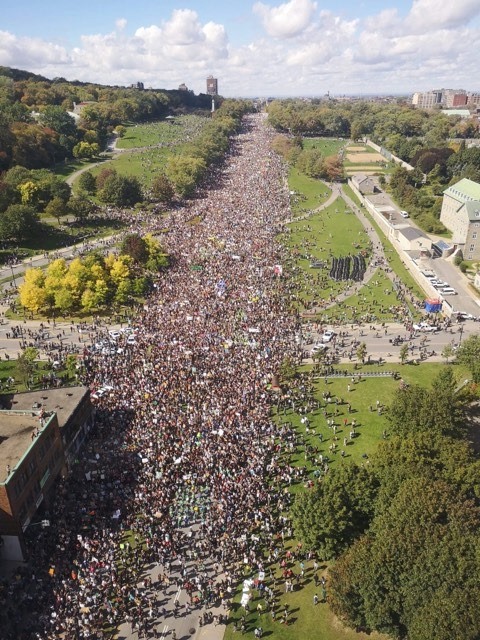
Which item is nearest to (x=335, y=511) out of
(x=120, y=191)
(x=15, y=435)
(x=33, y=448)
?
(x=33, y=448)

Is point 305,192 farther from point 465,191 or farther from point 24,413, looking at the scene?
point 24,413

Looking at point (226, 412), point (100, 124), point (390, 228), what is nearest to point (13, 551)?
point (226, 412)

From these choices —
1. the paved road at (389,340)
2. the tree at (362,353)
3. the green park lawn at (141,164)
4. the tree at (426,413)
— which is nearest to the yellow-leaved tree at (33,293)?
the paved road at (389,340)

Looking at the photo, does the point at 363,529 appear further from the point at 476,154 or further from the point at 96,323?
the point at 476,154

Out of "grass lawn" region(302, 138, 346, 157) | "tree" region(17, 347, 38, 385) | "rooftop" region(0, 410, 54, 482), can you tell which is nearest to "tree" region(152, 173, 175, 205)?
"tree" region(17, 347, 38, 385)

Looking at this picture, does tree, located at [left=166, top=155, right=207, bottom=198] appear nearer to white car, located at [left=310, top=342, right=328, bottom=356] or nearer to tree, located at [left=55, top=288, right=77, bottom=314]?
tree, located at [left=55, top=288, right=77, bottom=314]
